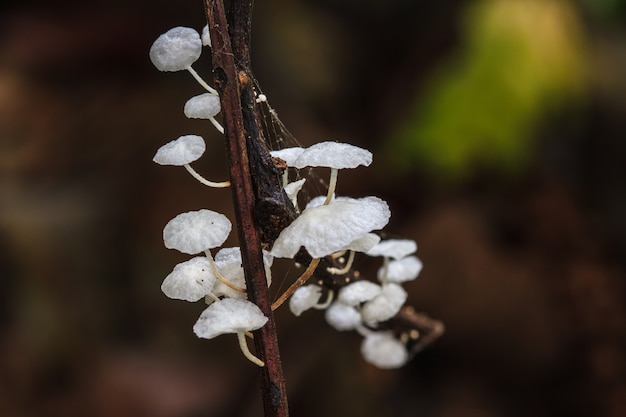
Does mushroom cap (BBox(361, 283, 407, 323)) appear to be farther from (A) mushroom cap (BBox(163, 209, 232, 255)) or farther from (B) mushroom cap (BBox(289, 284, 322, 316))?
(A) mushroom cap (BBox(163, 209, 232, 255))

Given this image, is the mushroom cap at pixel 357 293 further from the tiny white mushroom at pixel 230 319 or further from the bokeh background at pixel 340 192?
the bokeh background at pixel 340 192

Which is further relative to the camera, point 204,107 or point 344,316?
point 344,316

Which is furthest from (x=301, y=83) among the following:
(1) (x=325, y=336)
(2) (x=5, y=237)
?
(2) (x=5, y=237)

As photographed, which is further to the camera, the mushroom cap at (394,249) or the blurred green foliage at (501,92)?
the blurred green foliage at (501,92)

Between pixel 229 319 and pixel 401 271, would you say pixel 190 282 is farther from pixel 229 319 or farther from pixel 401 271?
pixel 401 271

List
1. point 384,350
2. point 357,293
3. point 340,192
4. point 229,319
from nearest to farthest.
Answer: point 229,319 → point 357,293 → point 384,350 → point 340,192

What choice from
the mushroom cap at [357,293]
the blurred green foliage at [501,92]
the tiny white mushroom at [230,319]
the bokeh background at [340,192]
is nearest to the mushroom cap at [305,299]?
the mushroom cap at [357,293]

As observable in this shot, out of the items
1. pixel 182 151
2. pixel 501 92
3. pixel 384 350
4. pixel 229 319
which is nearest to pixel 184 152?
pixel 182 151

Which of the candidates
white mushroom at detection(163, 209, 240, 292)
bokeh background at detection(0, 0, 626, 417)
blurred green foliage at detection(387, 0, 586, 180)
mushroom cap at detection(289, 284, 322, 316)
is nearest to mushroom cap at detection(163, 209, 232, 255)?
white mushroom at detection(163, 209, 240, 292)
